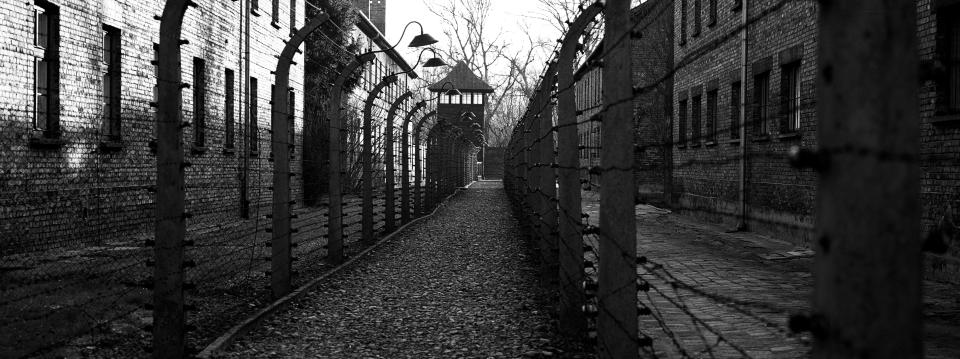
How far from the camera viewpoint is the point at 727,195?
19.5 meters

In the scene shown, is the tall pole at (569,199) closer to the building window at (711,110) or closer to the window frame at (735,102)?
the window frame at (735,102)

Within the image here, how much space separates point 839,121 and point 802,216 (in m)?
14.2

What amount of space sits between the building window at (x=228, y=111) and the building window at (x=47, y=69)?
283 inches

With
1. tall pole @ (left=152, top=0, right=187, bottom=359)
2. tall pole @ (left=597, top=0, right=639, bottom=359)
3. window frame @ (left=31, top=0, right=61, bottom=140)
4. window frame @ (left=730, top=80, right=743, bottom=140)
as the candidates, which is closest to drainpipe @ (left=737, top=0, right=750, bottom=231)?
window frame @ (left=730, top=80, right=743, bottom=140)

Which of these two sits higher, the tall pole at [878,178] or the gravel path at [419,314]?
the tall pole at [878,178]

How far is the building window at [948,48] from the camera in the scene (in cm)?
1027

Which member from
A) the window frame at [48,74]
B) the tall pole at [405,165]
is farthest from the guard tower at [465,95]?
the window frame at [48,74]

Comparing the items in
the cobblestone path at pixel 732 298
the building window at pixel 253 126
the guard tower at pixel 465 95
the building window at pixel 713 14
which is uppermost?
the guard tower at pixel 465 95

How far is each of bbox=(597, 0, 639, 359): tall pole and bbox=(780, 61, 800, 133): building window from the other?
1231cm

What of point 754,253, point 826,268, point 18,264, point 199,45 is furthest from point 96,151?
point 826,268

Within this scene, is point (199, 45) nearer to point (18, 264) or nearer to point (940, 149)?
point (18, 264)

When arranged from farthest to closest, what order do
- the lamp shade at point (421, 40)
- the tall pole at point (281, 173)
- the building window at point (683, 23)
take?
the building window at point (683, 23) < the lamp shade at point (421, 40) < the tall pole at point (281, 173)

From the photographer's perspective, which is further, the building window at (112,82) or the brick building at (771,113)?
the building window at (112,82)

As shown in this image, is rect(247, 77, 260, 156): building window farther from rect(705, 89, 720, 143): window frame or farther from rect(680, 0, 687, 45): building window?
rect(680, 0, 687, 45): building window
